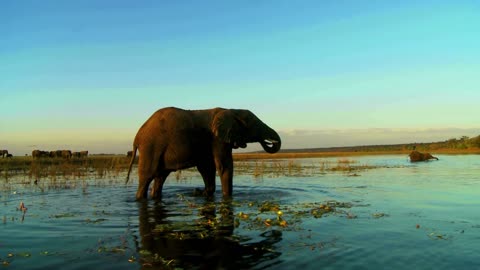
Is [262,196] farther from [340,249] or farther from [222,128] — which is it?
[340,249]

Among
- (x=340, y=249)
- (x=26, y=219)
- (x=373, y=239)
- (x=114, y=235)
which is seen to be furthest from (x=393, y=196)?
(x=26, y=219)

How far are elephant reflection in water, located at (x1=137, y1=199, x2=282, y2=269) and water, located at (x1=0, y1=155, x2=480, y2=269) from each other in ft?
0.06

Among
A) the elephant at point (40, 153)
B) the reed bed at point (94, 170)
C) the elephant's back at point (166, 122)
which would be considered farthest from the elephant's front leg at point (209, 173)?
the elephant at point (40, 153)

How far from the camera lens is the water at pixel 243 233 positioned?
7031 mm

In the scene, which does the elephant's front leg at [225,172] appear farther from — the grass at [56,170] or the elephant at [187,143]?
the grass at [56,170]

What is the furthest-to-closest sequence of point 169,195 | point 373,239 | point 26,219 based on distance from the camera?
point 169,195 → point 26,219 → point 373,239

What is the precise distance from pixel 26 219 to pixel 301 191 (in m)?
10.3

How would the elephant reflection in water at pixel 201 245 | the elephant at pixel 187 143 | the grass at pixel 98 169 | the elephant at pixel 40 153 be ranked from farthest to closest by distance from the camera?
the elephant at pixel 40 153
the grass at pixel 98 169
the elephant at pixel 187 143
the elephant reflection in water at pixel 201 245

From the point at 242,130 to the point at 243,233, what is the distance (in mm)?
7333

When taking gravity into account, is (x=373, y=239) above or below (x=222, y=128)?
below

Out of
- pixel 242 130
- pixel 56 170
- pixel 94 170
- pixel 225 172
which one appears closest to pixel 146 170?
pixel 225 172

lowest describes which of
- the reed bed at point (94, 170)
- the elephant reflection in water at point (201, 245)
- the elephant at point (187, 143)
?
the elephant reflection in water at point (201, 245)

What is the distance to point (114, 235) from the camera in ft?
29.8

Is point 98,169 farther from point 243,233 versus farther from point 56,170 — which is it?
point 243,233
